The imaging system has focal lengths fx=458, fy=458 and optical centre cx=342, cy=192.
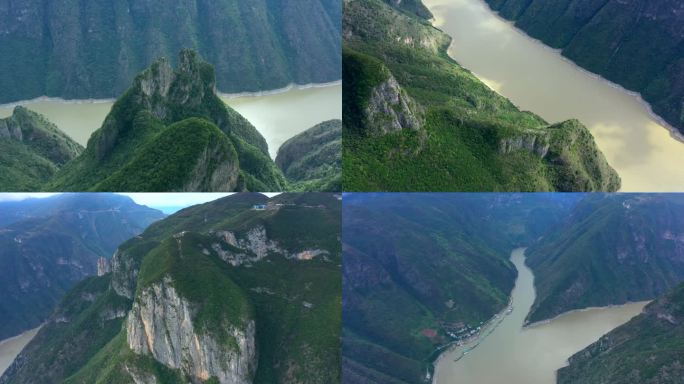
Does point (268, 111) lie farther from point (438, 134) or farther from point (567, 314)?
point (567, 314)

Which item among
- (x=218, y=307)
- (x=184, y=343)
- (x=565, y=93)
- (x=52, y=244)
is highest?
(x=565, y=93)

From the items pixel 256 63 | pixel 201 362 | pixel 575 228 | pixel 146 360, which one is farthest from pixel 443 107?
pixel 256 63

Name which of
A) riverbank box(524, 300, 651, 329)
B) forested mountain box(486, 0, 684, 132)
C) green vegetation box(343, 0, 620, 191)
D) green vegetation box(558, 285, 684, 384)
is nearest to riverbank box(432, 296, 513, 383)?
riverbank box(524, 300, 651, 329)

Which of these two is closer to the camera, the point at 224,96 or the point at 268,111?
the point at 268,111

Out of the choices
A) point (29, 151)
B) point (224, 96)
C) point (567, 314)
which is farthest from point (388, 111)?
point (224, 96)

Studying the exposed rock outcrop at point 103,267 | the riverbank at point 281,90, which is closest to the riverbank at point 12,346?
the exposed rock outcrop at point 103,267

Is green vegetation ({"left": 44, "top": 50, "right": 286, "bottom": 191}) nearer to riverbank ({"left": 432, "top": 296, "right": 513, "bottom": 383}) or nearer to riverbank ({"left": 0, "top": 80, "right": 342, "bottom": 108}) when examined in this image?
riverbank ({"left": 432, "top": 296, "right": 513, "bottom": 383})

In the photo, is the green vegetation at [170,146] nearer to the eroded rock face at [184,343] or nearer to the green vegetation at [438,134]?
the eroded rock face at [184,343]
